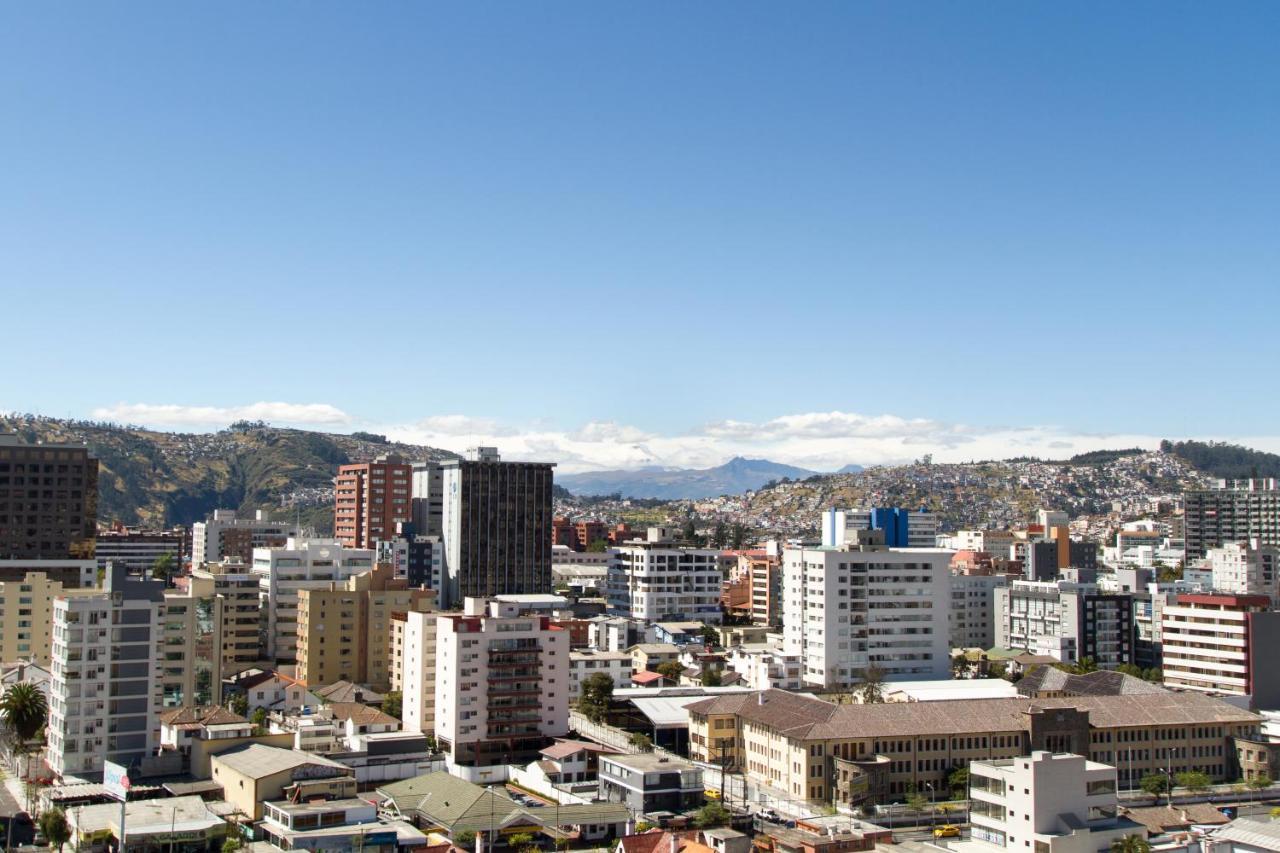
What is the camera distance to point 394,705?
66250 millimetres

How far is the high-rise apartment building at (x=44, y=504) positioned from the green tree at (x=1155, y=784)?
8222 centimetres

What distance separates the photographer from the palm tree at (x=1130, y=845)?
39219 mm

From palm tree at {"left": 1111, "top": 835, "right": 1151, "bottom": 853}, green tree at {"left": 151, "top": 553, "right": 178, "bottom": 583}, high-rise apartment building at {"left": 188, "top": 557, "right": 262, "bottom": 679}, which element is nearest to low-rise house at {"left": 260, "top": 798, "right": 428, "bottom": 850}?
palm tree at {"left": 1111, "top": 835, "right": 1151, "bottom": 853}

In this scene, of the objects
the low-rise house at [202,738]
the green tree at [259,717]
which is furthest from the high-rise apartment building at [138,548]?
the low-rise house at [202,738]

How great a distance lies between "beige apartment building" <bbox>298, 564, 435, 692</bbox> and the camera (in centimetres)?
7431

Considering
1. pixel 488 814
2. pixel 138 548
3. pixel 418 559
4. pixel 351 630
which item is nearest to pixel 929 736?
pixel 488 814

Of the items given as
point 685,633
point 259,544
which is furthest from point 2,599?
point 259,544

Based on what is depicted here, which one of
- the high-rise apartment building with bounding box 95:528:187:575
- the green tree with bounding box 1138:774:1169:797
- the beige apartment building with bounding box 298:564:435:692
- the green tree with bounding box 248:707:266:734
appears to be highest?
the high-rise apartment building with bounding box 95:528:187:575

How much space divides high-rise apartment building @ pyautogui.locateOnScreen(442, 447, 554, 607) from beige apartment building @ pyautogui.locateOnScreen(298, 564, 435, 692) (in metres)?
28.2

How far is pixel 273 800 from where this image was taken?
155ft

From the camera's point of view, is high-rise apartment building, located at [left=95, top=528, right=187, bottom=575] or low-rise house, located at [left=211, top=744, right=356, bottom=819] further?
high-rise apartment building, located at [left=95, top=528, right=187, bottom=575]

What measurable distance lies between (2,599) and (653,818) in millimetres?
45710

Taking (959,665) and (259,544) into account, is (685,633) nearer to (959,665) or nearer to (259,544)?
(959,665)

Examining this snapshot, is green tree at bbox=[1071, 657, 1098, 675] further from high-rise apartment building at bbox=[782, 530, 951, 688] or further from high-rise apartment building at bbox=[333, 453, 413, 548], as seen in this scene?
high-rise apartment building at bbox=[333, 453, 413, 548]
